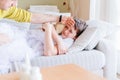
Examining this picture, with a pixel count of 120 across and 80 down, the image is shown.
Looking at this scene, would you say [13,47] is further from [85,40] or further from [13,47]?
[85,40]

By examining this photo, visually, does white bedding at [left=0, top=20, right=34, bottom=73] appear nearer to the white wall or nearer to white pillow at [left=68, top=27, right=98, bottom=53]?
white pillow at [left=68, top=27, right=98, bottom=53]

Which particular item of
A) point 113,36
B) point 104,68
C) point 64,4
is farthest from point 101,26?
point 64,4

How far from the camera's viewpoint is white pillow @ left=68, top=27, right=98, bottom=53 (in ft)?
6.58

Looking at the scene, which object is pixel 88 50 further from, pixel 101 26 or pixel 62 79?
pixel 62 79

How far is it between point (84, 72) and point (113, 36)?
1365 millimetres

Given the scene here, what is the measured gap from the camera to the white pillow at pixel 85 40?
2006mm

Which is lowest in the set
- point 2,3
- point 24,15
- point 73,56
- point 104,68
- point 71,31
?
point 104,68

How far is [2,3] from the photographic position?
1.60 meters

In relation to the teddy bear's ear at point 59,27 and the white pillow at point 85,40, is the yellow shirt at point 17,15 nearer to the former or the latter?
the teddy bear's ear at point 59,27

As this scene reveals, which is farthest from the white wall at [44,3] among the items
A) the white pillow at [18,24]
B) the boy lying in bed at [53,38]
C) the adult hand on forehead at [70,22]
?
the adult hand on forehead at [70,22]

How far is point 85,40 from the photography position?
204 centimetres

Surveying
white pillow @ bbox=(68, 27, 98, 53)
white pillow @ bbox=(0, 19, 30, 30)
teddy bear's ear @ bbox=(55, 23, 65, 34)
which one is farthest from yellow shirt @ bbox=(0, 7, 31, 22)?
white pillow @ bbox=(68, 27, 98, 53)

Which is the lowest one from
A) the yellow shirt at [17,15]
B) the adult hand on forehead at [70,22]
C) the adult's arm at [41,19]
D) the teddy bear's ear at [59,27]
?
the teddy bear's ear at [59,27]

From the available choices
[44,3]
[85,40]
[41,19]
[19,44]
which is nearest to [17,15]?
[41,19]
